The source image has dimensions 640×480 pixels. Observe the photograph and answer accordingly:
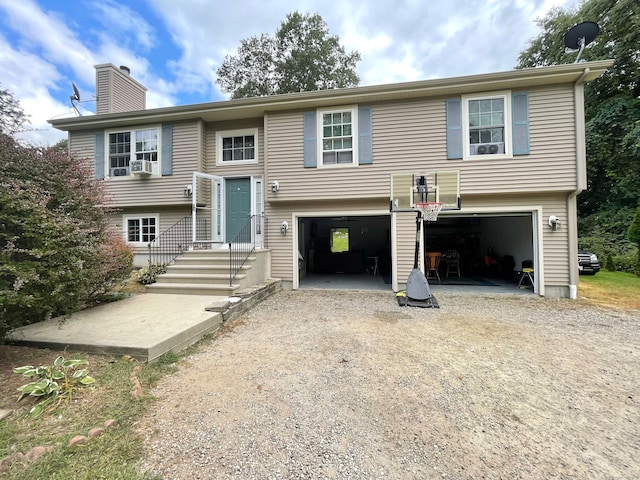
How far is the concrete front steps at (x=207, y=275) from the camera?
6.20m

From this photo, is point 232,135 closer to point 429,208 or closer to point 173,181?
point 173,181

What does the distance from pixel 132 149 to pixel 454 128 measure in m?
9.33

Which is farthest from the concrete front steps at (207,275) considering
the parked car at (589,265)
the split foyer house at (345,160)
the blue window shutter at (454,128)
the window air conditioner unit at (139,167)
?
the parked car at (589,265)

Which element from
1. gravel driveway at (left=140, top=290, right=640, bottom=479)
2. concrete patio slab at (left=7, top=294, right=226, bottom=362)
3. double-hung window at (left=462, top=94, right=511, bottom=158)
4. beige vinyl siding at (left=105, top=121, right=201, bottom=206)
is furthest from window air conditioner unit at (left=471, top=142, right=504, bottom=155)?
beige vinyl siding at (left=105, top=121, right=201, bottom=206)

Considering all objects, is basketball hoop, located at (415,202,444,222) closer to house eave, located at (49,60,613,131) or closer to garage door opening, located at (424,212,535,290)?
garage door opening, located at (424,212,535,290)

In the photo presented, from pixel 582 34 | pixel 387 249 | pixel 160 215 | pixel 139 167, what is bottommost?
pixel 387 249

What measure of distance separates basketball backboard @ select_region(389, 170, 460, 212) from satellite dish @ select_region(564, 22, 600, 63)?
4.48m

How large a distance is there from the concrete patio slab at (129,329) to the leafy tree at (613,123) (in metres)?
16.8

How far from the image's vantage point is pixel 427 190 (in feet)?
20.6

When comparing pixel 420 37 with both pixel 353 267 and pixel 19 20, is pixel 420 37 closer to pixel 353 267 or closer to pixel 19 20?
pixel 353 267

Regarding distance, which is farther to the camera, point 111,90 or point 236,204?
point 111,90

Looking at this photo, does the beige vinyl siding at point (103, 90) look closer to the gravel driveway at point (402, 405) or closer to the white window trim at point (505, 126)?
the gravel driveway at point (402, 405)

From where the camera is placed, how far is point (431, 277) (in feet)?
32.6

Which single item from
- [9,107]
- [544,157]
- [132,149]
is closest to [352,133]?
[544,157]
